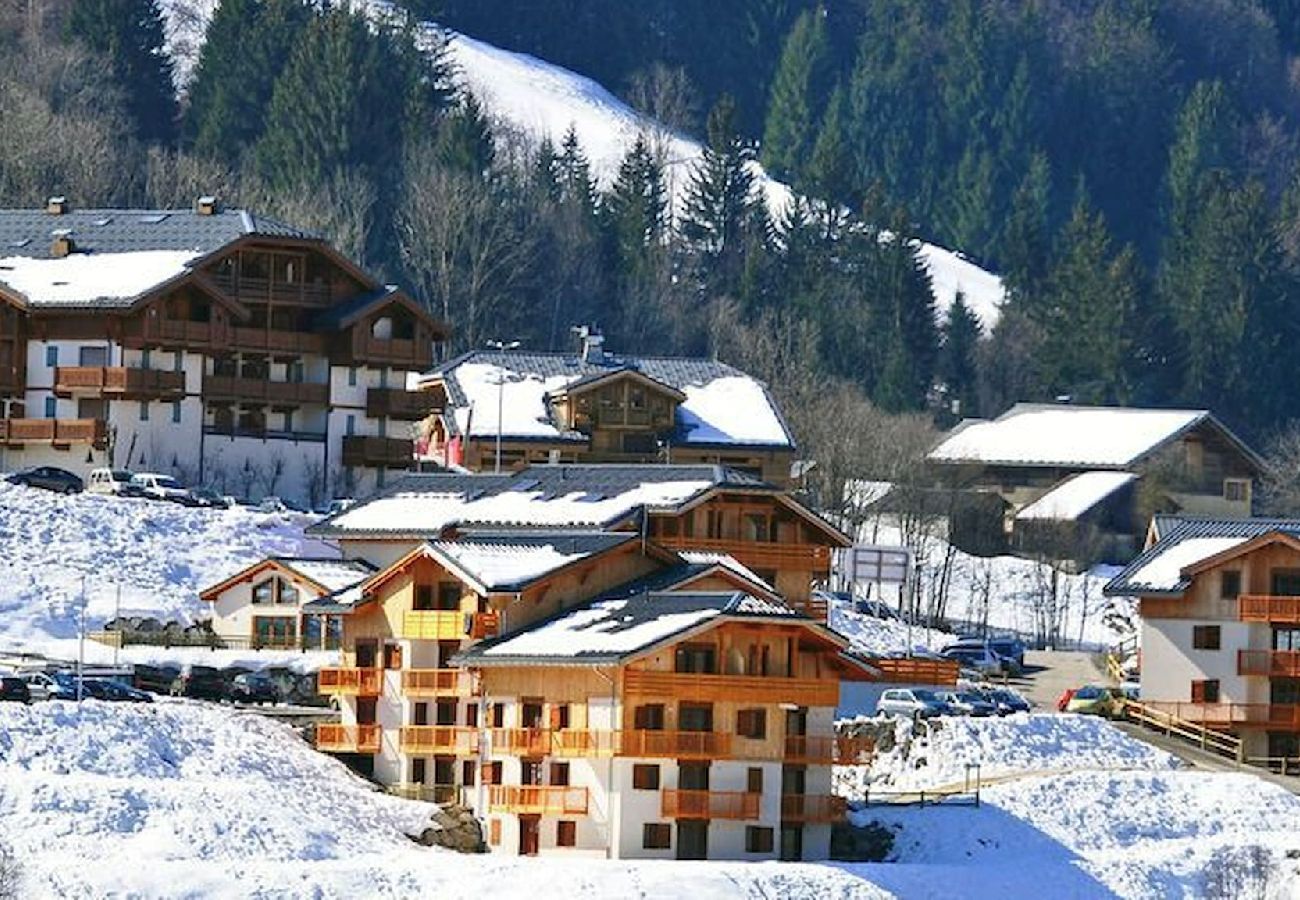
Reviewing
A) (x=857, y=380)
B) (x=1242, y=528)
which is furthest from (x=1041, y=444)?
(x=1242, y=528)

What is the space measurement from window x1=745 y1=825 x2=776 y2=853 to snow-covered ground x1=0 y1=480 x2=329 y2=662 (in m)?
17.7

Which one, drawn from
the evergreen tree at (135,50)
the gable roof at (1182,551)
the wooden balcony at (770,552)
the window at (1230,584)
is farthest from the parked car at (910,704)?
the evergreen tree at (135,50)

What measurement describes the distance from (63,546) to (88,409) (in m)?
12.8

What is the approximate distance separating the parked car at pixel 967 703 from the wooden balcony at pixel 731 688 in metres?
13.5

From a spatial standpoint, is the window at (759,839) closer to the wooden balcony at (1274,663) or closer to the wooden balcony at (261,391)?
the wooden balcony at (1274,663)

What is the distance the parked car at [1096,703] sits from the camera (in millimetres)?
110125

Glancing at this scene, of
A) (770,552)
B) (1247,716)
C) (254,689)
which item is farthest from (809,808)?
(1247,716)

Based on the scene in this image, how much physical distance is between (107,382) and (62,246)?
6.23 m

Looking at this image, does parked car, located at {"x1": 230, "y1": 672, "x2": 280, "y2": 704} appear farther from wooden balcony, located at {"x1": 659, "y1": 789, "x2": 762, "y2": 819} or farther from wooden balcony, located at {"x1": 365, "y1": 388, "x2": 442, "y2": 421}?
wooden balcony, located at {"x1": 365, "y1": 388, "x2": 442, "y2": 421}

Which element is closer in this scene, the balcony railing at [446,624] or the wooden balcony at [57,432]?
the balcony railing at [446,624]

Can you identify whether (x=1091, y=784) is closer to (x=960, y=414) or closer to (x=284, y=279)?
(x=284, y=279)

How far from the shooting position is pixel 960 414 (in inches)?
7293

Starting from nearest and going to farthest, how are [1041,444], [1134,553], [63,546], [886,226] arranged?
[63,546]
[1134,553]
[1041,444]
[886,226]

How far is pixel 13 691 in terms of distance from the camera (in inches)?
3666
